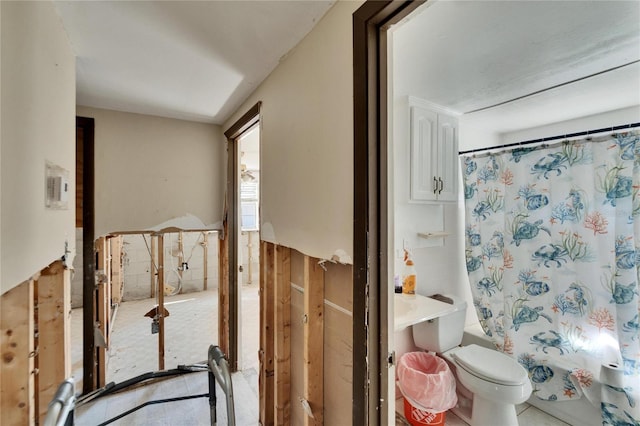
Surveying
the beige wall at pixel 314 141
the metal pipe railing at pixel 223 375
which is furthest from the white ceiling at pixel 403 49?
the metal pipe railing at pixel 223 375

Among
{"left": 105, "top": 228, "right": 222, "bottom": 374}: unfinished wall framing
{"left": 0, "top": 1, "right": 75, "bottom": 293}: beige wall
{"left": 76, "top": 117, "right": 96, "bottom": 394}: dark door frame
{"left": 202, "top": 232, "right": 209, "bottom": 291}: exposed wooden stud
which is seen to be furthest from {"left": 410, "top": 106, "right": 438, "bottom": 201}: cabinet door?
{"left": 202, "top": 232, "right": 209, "bottom": 291}: exposed wooden stud

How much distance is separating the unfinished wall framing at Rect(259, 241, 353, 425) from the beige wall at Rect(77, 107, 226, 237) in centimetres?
122

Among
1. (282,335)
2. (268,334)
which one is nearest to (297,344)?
(282,335)

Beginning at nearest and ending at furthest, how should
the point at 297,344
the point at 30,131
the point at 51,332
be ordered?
1. the point at 30,131
2. the point at 51,332
3. the point at 297,344

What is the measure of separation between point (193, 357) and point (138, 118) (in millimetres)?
2430

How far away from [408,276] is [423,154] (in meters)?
0.98

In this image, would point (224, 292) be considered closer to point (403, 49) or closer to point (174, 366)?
point (174, 366)

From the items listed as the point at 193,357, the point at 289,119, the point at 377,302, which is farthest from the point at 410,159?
the point at 193,357

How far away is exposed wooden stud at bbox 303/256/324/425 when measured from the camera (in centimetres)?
130

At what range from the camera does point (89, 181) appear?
220cm

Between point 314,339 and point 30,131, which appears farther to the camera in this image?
point 314,339

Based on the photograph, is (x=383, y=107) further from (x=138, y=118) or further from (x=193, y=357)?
(x=193, y=357)

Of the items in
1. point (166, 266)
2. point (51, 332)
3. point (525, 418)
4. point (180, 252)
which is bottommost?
point (525, 418)

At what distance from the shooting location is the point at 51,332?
1.23 meters
